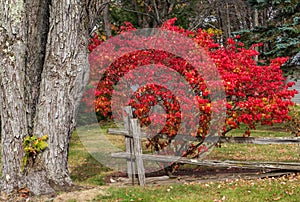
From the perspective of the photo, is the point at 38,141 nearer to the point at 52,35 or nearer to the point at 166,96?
the point at 52,35

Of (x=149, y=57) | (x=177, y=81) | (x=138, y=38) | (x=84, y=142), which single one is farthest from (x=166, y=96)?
(x=84, y=142)

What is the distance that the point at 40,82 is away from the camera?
7363 millimetres

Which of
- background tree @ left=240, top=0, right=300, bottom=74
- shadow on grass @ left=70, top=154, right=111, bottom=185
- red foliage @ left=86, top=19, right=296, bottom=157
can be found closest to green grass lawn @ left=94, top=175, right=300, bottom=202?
red foliage @ left=86, top=19, right=296, bottom=157

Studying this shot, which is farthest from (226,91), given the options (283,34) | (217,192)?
(283,34)

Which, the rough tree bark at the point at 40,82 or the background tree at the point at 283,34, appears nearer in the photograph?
the rough tree bark at the point at 40,82

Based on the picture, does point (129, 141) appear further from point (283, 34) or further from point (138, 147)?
point (283, 34)

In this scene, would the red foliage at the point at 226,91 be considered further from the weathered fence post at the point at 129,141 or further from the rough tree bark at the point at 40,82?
the rough tree bark at the point at 40,82

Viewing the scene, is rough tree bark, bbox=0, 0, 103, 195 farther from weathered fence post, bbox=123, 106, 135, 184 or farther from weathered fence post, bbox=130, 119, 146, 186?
weathered fence post, bbox=130, 119, 146, 186

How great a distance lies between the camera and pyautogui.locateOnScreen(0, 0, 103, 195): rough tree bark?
6930 millimetres

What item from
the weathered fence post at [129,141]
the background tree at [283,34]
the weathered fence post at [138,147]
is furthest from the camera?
the background tree at [283,34]

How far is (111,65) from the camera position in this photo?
905 cm

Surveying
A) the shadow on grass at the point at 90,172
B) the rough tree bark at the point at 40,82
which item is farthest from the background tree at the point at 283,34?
the rough tree bark at the point at 40,82

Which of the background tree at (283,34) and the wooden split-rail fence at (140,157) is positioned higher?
the background tree at (283,34)

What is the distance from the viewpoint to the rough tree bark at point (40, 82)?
Answer: 273 inches
